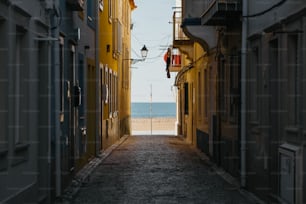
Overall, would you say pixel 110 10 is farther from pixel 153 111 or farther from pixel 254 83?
pixel 153 111

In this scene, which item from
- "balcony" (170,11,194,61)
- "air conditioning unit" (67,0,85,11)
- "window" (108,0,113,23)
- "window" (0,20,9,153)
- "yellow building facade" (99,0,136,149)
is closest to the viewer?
"window" (0,20,9,153)

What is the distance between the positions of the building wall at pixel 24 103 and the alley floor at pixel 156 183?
1695 mm

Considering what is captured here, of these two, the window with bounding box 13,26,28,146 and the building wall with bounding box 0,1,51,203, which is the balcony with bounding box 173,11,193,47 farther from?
the window with bounding box 13,26,28,146

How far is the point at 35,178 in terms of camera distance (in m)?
11.0

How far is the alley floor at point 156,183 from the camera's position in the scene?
1283 cm

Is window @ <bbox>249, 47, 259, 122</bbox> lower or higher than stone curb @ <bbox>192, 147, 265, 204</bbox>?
higher

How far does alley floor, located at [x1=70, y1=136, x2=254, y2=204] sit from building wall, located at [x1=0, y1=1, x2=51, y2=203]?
66.7 inches

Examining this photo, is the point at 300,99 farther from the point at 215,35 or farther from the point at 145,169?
the point at 215,35

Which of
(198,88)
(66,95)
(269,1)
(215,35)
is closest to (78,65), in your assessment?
(66,95)

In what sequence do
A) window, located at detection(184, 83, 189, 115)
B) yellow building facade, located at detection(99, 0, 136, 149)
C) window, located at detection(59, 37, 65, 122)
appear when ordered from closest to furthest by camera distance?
window, located at detection(59, 37, 65, 122) < yellow building facade, located at detection(99, 0, 136, 149) < window, located at detection(184, 83, 189, 115)

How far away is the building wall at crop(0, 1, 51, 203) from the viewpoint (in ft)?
29.3

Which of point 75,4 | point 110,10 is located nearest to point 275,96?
point 75,4

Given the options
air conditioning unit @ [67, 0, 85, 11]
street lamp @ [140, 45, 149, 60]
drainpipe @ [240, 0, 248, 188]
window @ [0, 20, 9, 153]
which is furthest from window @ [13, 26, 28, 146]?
street lamp @ [140, 45, 149, 60]

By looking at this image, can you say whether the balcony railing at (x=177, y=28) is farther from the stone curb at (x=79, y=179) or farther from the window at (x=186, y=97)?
the stone curb at (x=79, y=179)
